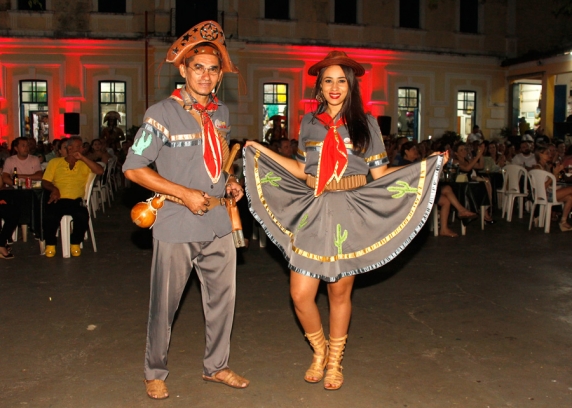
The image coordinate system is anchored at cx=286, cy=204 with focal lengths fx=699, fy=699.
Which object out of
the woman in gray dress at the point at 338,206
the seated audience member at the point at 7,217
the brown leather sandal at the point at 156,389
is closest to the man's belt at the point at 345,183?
the woman in gray dress at the point at 338,206

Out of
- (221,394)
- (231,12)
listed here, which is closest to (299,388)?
(221,394)

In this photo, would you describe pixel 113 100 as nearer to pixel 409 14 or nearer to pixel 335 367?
pixel 409 14

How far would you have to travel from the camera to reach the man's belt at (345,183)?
14.2 ft

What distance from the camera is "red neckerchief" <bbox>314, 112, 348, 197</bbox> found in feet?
14.0

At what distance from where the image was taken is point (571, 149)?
13047 millimetres

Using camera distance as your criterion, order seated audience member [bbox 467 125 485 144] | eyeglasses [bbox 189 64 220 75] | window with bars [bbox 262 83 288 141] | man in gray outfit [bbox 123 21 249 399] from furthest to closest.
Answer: window with bars [bbox 262 83 288 141] < seated audience member [bbox 467 125 485 144] < eyeglasses [bbox 189 64 220 75] < man in gray outfit [bbox 123 21 249 399]

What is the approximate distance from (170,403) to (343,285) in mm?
1263

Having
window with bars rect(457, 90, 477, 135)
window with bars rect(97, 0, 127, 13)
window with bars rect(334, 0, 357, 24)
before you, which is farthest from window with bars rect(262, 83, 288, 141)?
window with bars rect(457, 90, 477, 135)

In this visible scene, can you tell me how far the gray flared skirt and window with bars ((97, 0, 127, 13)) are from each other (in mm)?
20648

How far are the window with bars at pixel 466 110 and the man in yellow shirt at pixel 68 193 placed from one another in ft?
65.8

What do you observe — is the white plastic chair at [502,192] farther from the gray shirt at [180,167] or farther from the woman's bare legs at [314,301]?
the gray shirt at [180,167]

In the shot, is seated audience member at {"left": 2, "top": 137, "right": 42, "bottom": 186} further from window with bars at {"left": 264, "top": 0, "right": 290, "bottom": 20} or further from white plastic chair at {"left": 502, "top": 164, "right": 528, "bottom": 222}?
window with bars at {"left": 264, "top": 0, "right": 290, "bottom": 20}

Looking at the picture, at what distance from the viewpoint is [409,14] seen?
26125 mm

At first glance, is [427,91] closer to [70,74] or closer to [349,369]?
[70,74]
